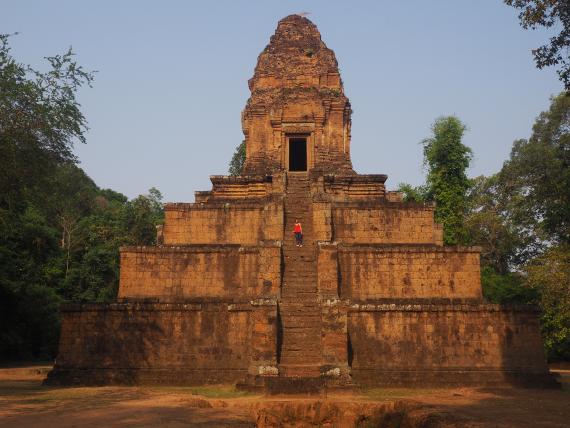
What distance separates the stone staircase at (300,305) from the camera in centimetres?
1608

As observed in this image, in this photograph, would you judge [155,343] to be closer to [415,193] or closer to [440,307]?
[440,307]

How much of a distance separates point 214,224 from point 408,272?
21.0 ft

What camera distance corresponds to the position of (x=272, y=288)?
56.8 feet

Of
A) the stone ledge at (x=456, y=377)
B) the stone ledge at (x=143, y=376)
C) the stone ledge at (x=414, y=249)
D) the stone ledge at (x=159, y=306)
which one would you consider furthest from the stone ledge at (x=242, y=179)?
the stone ledge at (x=456, y=377)

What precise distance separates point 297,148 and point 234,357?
12.1 meters

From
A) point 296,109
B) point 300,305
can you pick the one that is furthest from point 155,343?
point 296,109

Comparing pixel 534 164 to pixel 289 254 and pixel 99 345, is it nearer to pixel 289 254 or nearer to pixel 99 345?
pixel 289 254

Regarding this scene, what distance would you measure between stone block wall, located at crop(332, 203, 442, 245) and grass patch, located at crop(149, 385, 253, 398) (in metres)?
6.20

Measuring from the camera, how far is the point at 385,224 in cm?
1975

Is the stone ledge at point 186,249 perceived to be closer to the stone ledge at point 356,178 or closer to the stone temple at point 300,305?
the stone temple at point 300,305

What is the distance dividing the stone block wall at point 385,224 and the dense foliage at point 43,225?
338 inches

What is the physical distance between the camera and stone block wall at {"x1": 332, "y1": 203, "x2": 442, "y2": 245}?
19.7m

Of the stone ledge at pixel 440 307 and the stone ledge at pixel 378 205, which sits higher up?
the stone ledge at pixel 378 205

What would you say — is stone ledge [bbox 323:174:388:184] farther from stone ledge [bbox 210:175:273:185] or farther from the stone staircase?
stone ledge [bbox 210:175:273:185]
